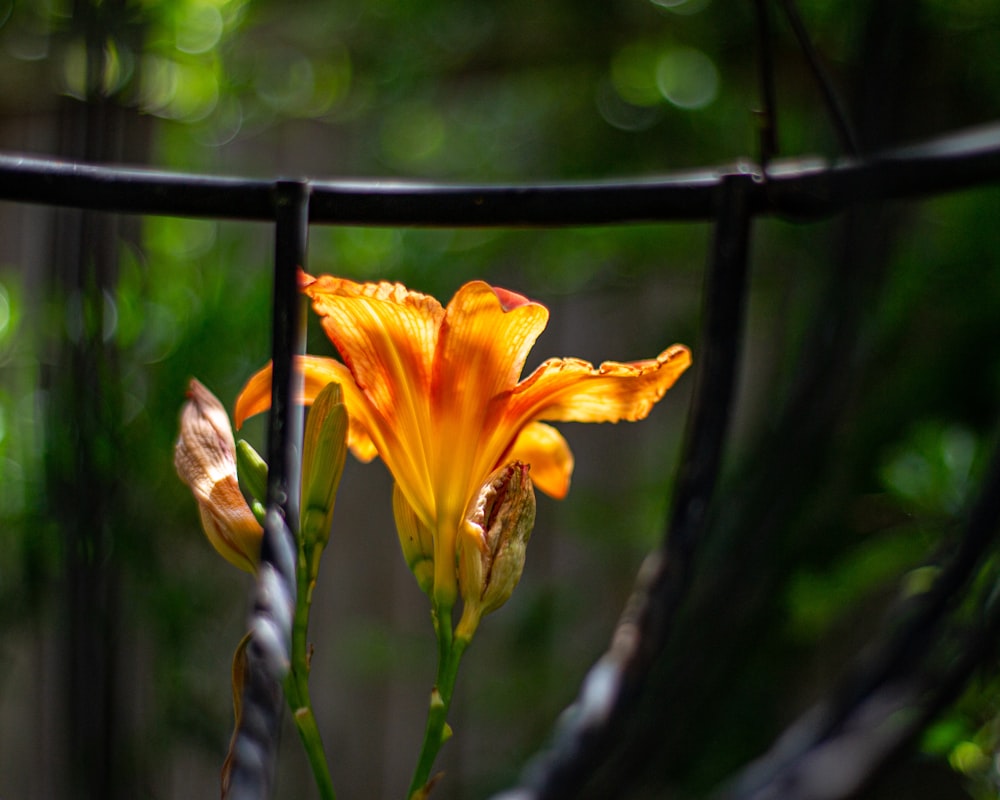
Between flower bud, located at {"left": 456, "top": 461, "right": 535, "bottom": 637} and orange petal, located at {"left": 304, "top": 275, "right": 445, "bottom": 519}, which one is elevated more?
orange petal, located at {"left": 304, "top": 275, "right": 445, "bottom": 519}

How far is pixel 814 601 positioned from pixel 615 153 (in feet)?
2.16

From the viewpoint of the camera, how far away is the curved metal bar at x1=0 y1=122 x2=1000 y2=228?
0.83 feet

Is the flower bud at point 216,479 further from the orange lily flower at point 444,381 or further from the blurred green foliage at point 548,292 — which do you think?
the blurred green foliage at point 548,292

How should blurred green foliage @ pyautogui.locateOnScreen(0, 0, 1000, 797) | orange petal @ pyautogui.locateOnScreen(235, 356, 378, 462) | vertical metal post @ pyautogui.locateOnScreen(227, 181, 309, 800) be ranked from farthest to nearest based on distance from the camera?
blurred green foliage @ pyautogui.locateOnScreen(0, 0, 1000, 797) → orange petal @ pyautogui.locateOnScreen(235, 356, 378, 462) → vertical metal post @ pyautogui.locateOnScreen(227, 181, 309, 800)

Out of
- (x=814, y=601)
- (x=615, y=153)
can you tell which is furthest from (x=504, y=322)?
(x=615, y=153)

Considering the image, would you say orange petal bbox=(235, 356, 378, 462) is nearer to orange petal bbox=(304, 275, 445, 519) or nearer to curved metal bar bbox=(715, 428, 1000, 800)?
orange petal bbox=(304, 275, 445, 519)

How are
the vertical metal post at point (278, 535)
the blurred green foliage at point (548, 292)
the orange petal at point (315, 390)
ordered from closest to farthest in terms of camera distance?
the vertical metal post at point (278, 535) < the orange petal at point (315, 390) < the blurred green foliage at point (548, 292)

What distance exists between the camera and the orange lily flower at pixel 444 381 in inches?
10.2

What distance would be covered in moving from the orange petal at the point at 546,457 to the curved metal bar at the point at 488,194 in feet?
0.27

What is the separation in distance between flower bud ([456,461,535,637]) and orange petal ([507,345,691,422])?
0.9 inches

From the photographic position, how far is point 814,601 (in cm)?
89

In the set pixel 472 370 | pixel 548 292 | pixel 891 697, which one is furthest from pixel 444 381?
pixel 548 292

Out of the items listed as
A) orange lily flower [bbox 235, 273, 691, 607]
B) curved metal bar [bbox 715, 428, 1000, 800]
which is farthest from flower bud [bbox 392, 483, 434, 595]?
curved metal bar [bbox 715, 428, 1000, 800]

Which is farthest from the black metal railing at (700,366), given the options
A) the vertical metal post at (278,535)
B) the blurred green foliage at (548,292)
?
the blurred green foliage at (548,292)
